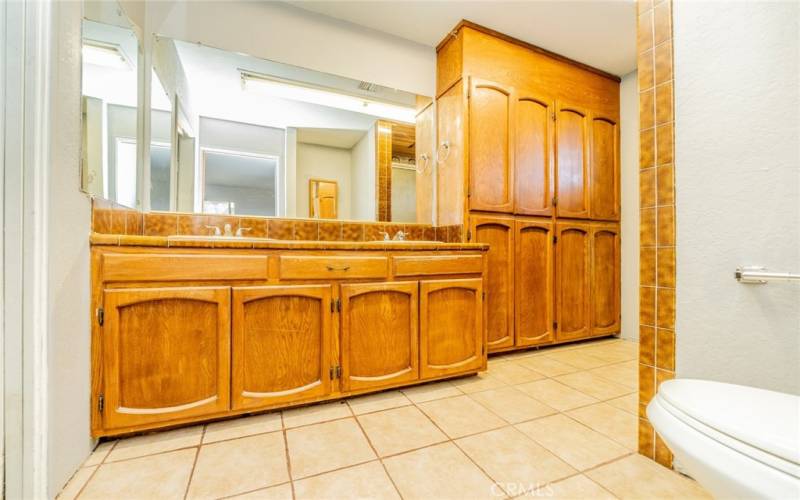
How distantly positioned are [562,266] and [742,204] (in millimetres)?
1646

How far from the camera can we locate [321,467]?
1.11 meters

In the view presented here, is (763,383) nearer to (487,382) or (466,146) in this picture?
(487,382)

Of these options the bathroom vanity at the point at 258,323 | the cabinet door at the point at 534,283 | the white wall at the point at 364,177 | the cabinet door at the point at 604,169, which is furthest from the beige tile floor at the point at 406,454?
the cabinet door at the point at 604,169

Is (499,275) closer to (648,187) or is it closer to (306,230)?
(648,187)

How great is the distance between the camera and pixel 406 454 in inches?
46.4

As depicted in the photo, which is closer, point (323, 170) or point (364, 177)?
point (323, 170)

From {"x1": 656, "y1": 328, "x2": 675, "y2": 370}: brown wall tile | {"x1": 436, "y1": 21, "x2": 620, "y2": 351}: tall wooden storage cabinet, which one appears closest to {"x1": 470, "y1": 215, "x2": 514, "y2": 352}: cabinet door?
{"x1": 436, "y1": 21, "x2": 620, "y2": 351}: tall wooden storage cabinet

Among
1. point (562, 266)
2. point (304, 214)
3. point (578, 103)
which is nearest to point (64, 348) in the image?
point (304, 214)

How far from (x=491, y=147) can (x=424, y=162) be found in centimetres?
53

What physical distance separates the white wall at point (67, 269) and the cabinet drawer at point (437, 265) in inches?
48.0

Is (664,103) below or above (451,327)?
above

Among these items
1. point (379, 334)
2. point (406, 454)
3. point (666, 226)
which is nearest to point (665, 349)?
point (666, 226)

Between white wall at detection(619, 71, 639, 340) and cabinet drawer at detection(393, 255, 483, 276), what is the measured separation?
179 centimetres

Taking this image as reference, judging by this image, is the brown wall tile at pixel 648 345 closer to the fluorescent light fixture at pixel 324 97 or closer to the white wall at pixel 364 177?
the white wall at pixel 364 177
